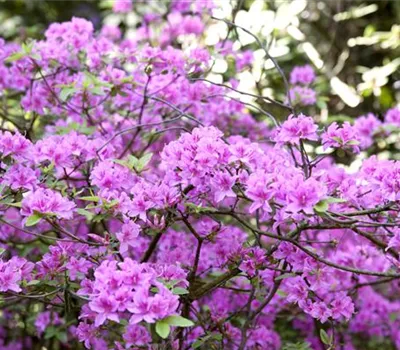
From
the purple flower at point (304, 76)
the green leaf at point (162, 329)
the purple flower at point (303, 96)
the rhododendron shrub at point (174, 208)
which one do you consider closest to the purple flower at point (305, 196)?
the rhododendron shrub at point (174, 208)

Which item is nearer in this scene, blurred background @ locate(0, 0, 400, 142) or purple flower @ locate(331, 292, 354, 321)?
purple flower @ locate(331, 292, 354, 321)

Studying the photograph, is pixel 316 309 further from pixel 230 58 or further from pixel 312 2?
pixel 312 2

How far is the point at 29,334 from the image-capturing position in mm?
2473

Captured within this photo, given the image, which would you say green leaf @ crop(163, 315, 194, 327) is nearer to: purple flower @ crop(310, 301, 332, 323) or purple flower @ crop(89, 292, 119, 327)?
purple flower @ crop(89, 292, 119, 327)

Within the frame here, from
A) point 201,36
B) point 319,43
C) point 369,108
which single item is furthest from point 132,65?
point 319,43

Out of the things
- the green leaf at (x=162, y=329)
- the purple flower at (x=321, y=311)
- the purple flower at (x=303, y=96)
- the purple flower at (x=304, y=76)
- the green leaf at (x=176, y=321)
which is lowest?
the green leaf at (x=162, y=329)

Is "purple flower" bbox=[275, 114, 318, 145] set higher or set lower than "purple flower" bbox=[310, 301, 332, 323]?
higher

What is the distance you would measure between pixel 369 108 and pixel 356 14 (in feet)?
2.15

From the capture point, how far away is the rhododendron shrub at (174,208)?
144cm

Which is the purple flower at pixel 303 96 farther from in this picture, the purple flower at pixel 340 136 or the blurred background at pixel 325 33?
the purple flower at pixel 340 136

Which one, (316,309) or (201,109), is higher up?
(201,109)

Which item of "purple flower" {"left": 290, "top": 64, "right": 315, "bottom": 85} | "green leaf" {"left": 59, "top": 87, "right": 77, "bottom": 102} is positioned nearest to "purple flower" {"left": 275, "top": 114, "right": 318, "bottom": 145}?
"green leaf" {"left": 59, "top": 87, "right": 77, "bottom": 102}

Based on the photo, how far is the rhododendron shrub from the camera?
1438 mm

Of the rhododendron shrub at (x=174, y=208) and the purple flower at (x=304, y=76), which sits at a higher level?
the purple flower at (x=304, y=76)
